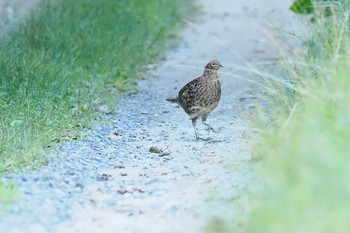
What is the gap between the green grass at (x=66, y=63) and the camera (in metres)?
8.47

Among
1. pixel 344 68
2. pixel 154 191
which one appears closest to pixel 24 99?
pixel 154 191

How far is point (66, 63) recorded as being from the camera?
10984mm

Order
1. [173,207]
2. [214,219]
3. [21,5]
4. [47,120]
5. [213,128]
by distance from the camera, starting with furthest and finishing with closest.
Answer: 1. [21,5]
2. [213,128]
3. [47,120]
4. [173,207]
5. [214,219]

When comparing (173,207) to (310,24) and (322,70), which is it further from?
(310,24)

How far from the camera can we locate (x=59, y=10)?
1272 centimetres

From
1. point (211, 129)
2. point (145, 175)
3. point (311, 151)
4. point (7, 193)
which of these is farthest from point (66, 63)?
point (311, 151)

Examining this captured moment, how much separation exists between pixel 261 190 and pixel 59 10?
279 inches

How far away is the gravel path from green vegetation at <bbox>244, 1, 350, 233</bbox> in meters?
0.33

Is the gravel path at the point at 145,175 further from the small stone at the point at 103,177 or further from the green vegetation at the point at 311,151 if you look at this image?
the green vegetation at the point at 311,151

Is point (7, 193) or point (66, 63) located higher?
point (7, 193)

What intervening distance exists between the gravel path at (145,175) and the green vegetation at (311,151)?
1.07 feet

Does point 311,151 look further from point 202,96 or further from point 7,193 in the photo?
point 202,96

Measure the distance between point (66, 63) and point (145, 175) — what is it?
3519 millimetres

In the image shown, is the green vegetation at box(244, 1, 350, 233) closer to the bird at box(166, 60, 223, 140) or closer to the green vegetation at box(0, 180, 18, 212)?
the bird at box(166, 60, 223, 140)
